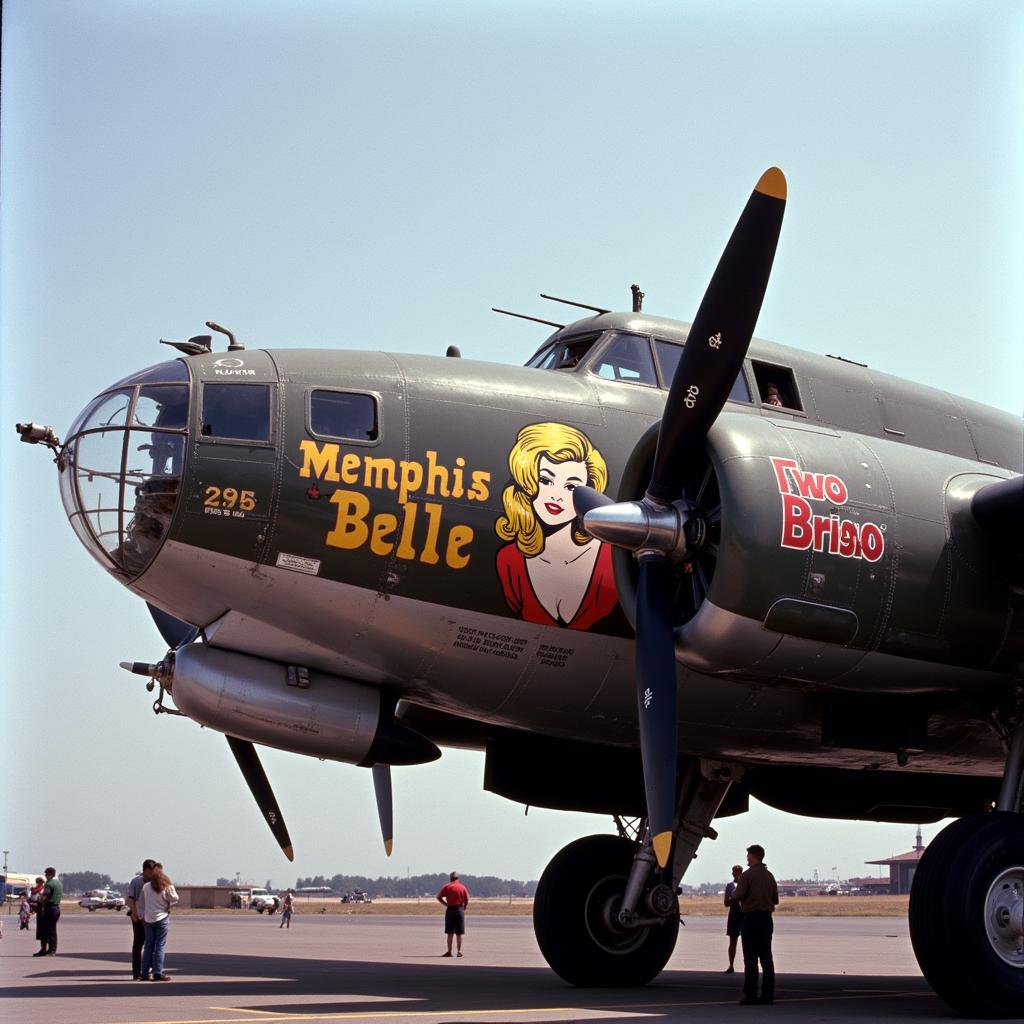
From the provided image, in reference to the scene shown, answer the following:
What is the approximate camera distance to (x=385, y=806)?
15.4 m

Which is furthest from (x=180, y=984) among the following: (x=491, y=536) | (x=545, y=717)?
(x=491, y=536)

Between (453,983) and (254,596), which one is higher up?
(254,596)

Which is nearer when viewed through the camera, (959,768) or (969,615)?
(969,615)

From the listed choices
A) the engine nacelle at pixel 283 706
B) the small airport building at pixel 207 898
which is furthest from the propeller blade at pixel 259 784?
the small airport building at pixel 207 898

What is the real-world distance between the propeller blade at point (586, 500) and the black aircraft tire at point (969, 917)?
387cm

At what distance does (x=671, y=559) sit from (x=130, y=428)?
4656mm

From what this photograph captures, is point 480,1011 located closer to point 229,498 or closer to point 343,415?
point 229,498

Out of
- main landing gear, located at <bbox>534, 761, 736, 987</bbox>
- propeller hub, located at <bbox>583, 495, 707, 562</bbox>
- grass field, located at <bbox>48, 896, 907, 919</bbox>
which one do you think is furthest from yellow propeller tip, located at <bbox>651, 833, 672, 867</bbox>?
grass field, located at <bbox>48, 896, 907, 919</bbox>

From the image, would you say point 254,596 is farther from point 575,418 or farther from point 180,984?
point 180,984

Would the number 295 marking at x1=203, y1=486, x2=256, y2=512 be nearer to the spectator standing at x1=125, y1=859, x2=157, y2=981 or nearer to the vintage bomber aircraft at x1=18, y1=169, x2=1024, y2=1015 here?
the vintage bomber aircraft at x1=18, y1=169, x2=1024, y2=1015

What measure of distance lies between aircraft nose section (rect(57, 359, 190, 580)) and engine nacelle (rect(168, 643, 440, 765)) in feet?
3.88

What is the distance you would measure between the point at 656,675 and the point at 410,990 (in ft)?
14.6

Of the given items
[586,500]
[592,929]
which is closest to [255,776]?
[592,929]

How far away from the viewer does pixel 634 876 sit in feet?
43.9
